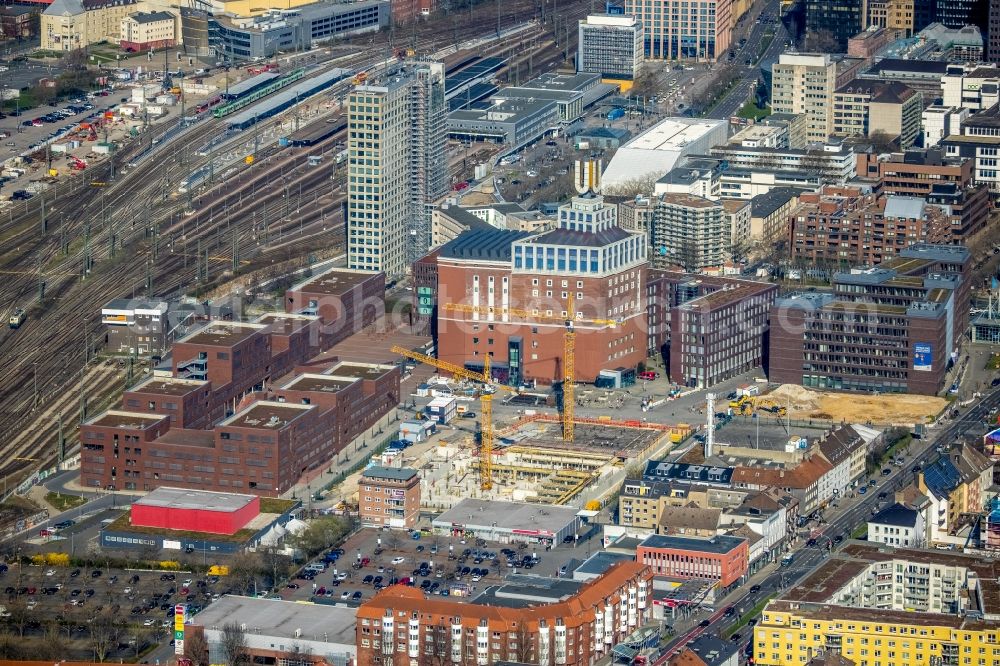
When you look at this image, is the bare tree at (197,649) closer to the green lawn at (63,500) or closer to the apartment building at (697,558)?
the apartment building at (697,558)

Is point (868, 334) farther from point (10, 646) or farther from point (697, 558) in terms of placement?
point (10, 646)

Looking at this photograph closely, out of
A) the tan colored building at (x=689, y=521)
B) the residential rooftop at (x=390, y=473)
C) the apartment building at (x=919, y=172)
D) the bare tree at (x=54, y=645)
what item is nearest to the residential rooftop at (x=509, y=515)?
the residential rooftop at (x=390, y=473)

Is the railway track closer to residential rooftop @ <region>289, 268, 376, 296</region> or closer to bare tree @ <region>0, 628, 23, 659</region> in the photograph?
residential rooftop @ <region>289, 268, 376, 296</region>

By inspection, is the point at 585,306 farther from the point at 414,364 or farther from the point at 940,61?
the point at 940,61

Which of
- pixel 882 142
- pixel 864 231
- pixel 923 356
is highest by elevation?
pixel 882 142

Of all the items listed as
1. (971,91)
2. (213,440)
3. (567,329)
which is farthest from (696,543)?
(971,91)

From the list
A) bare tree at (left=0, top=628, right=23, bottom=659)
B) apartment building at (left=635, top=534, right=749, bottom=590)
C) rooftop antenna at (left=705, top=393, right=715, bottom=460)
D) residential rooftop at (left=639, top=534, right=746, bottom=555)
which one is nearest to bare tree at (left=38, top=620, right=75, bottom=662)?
bare tree at (left=0, top=628, right=23, bottom=659)

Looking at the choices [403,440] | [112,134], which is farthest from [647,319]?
[112,134]
